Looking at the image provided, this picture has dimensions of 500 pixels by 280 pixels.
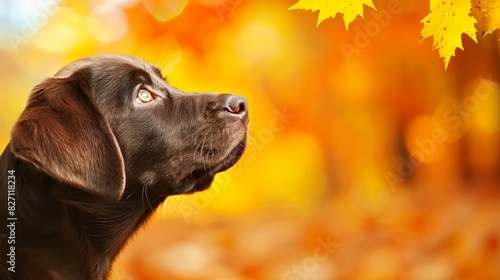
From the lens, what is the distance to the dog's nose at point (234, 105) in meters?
2.65

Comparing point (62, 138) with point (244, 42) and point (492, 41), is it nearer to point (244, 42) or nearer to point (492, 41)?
point (244, 42)

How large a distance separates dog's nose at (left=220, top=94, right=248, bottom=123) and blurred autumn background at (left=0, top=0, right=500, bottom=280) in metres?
1.06

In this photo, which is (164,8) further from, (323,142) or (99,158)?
(99,158)

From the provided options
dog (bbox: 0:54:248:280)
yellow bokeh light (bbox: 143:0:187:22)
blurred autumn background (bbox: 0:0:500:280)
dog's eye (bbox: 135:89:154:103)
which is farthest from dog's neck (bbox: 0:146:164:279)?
yellow bokeh light (bbox: 143:0:187:22)

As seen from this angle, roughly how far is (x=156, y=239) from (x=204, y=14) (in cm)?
134

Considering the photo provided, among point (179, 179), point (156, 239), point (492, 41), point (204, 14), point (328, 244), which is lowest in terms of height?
point (156, 239)

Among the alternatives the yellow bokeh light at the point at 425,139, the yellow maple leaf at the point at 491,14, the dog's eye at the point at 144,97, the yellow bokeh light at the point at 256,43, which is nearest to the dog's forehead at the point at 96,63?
the dog's eye at the point at 144,97

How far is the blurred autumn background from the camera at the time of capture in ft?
12.4

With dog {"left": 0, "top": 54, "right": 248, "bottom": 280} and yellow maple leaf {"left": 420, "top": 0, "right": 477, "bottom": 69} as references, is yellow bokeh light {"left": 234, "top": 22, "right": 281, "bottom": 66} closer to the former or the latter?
dog {"left": 0, "top": 54, "right": 248, "bottom": 280}

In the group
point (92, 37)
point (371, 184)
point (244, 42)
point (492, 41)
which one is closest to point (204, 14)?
point (244, 42)

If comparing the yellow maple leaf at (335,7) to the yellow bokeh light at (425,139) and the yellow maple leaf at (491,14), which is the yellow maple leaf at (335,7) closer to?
the yellow maple leaf at (491,14)

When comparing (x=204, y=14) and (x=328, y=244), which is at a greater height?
(x=204, y=14)

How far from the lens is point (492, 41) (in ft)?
13.7

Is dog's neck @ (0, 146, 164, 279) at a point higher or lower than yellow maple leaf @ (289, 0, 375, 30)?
lower
